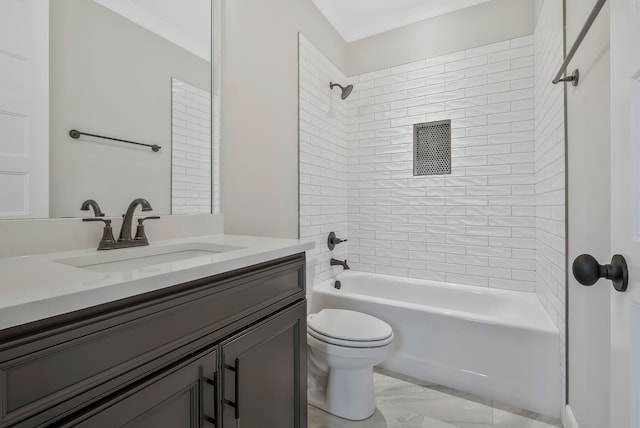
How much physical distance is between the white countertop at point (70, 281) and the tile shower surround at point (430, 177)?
151cm

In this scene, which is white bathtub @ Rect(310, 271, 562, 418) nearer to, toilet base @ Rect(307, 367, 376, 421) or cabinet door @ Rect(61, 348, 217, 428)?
toilet base @ Rect(307, 367, 376, 421)

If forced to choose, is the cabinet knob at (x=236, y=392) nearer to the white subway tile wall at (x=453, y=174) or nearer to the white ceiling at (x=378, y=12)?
the white subway tile wall at (x=453, y=174)

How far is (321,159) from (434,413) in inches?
74.3

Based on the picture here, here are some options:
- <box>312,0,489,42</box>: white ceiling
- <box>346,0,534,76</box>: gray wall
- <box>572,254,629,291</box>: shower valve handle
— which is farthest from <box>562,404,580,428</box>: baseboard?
<box>312,0,489,42</box>: white ceiling

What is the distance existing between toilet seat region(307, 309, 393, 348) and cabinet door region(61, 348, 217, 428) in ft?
2.77

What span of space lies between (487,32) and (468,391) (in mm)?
2567

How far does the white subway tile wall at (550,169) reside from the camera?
1.57 meters

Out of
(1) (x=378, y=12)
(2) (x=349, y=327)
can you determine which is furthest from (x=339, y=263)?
(1) (x=378, y=12)

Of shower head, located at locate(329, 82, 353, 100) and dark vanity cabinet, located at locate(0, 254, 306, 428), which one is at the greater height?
shower head, located at locate(329, 82, 353, 100)

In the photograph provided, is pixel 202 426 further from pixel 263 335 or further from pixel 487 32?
pixel 487 32

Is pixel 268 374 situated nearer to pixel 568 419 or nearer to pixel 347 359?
pixel 347 359

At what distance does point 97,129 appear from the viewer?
117 cm

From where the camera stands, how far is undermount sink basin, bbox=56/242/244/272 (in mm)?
972

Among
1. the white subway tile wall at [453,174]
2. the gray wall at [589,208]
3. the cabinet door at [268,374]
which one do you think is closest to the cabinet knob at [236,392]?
the cabinet door at [268,374]
